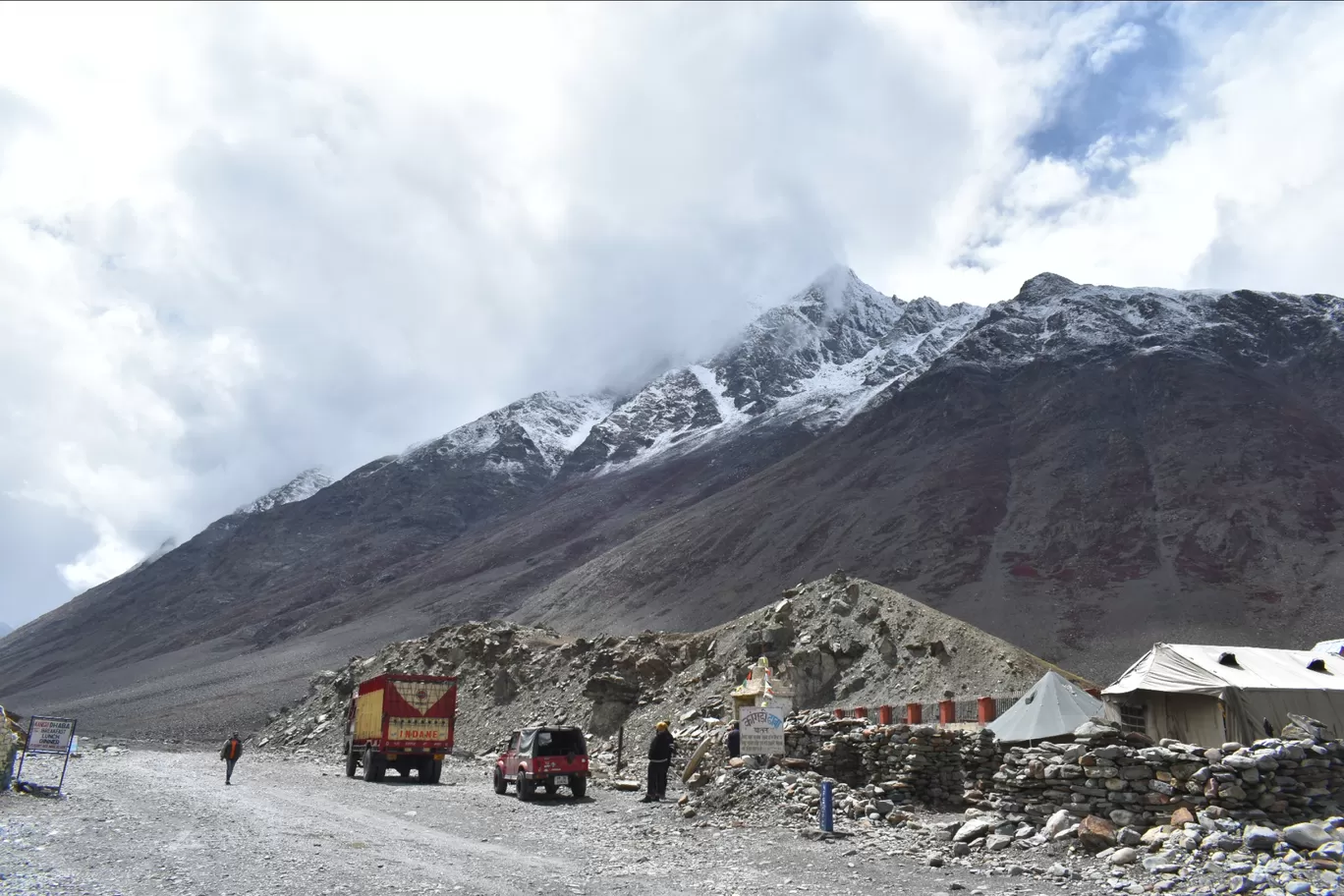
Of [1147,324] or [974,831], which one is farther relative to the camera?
[1147,324]

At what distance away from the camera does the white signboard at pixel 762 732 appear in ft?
56.1

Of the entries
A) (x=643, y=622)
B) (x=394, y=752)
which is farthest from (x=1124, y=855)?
(x=643, y=622)

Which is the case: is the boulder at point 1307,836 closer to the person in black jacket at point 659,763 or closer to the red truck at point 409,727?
the person in black jacket at point 659,763

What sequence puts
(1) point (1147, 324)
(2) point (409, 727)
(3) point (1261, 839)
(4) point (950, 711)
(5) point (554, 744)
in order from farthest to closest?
(1) point (1147, 324) → (2) point (409, 727) → (4) point (950, 711) → (5) point (554, 744) → (3) point (1261, 839)

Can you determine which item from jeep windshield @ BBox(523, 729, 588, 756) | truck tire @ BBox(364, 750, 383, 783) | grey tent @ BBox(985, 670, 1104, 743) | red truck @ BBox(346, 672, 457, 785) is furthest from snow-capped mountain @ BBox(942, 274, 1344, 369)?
jeep windshield @ BBox(523, 729, 588, 756)

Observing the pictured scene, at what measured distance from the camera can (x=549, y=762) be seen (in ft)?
68.6

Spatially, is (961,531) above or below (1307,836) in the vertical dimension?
above

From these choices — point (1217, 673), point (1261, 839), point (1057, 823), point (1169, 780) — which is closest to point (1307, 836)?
point (1261, 839)

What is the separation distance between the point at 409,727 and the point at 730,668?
11.0 meters

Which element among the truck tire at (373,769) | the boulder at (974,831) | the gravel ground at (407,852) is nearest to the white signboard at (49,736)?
the gravel ground at (407,852)

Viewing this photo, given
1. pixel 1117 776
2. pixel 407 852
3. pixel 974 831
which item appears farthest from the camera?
pixel 407 852

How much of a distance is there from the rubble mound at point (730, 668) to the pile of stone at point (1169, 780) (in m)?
13.0

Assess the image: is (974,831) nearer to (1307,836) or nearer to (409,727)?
(1307,836)

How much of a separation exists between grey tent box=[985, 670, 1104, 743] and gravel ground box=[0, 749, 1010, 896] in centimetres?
585
